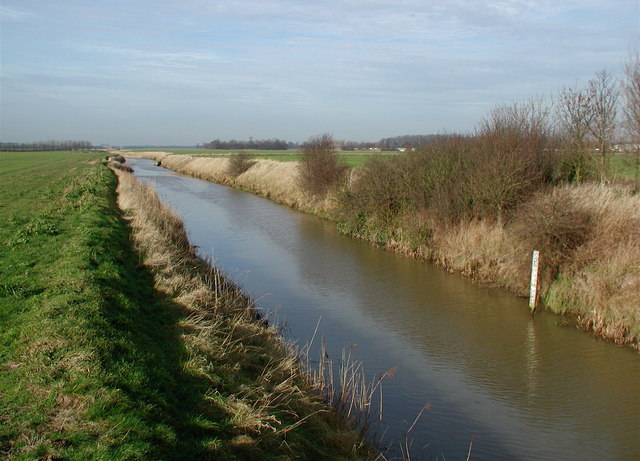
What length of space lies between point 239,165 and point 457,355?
3842cm

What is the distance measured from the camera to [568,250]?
1198 centimetres

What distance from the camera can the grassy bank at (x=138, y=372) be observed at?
4.45 metres

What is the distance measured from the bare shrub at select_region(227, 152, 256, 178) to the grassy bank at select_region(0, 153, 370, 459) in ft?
117

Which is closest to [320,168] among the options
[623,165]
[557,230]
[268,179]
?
[268,179]

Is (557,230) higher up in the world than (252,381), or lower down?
higher up

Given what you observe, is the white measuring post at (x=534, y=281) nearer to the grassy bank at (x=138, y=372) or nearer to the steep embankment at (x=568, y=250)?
the steep embankment at (x=568, y=250)

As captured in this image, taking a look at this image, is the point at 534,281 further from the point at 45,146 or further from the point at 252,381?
the point at 45,146

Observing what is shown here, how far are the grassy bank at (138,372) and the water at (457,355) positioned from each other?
1.55 m

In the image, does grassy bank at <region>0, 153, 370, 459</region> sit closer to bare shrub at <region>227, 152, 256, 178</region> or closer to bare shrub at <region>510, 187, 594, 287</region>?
bare shrub at <region>510, 187, 594, 287</region>

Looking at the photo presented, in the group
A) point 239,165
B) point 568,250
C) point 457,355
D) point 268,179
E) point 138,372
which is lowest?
point 457,355

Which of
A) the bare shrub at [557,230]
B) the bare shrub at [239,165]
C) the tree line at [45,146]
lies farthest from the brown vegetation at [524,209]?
the tree line at [45,146]

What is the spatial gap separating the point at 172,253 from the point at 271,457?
24.8 feet

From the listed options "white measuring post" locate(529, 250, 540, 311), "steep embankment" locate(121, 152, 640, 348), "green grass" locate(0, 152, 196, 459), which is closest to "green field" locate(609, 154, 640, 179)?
"steep embankment" locate(121, 152, 640, 348)

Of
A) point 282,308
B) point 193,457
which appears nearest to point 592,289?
point 282,308
